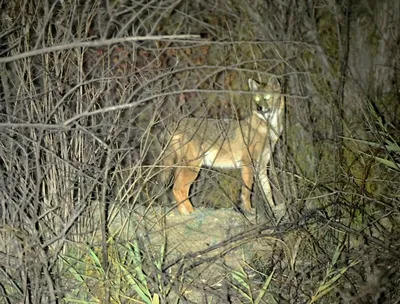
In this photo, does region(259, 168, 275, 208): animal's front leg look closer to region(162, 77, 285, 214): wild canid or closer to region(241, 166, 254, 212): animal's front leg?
region(162, 77, 285, 214): wild canid

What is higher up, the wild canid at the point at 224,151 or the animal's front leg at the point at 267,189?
the wild canid at the point at 224,151

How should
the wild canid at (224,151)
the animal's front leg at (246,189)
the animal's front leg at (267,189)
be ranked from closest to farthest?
the wild canid at (224,151), the animal's front leg at (267,189), the animal's front leg at (246,189)

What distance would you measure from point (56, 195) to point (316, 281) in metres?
1.80

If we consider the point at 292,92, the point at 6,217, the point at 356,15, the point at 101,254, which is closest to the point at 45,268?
the point at 6,217

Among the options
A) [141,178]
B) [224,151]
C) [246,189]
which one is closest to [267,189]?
[246,189]

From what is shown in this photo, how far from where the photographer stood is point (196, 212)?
249 inches

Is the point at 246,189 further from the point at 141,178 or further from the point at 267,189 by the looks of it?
the point at 141,178

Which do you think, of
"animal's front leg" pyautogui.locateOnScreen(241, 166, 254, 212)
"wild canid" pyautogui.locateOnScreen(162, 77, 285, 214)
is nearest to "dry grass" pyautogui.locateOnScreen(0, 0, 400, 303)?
"wild canid" pyautogui.locateOnScreen(162, 77, 285, 214)

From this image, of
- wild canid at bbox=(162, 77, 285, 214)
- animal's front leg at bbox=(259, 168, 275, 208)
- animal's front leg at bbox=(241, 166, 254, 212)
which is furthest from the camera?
animal's front leg at bbox=(241, 166, 254, 212)

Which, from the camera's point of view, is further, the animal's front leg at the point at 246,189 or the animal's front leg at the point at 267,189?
the animal's front leg at the point at 246,189

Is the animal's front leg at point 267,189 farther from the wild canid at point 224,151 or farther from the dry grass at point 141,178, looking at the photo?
the dry grass at point 141,178

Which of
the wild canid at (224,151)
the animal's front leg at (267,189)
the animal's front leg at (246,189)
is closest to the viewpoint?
the wild canid at (224,151)

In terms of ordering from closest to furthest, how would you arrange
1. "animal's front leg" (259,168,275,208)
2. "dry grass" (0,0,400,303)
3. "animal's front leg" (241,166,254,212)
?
"dry grass" (0,0,400,303), "animal's front leg" (259,168,275,208), "animal's front leg" (241,166,254,212)

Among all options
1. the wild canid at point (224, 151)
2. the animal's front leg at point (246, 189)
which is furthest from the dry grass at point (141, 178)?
the animal's front leg at point (246, 189)
